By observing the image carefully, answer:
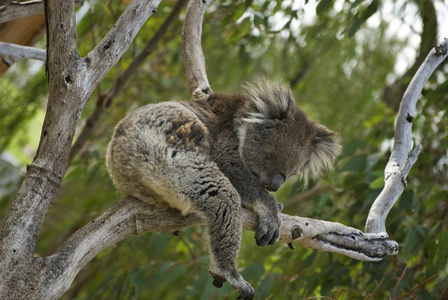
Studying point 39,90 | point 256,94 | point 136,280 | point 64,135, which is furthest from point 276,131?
point 39,90

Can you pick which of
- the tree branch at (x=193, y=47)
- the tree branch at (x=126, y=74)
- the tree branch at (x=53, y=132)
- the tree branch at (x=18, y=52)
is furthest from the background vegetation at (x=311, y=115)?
the tree branch at (x=53, y=132)

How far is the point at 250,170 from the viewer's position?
2562mm

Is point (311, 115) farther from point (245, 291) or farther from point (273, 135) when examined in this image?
point (245, 291)

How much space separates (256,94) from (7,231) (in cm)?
143

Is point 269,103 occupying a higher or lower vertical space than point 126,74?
higher

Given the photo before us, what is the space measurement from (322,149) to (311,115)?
6.61ft

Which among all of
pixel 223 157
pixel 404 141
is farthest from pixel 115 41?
pixel 404 141

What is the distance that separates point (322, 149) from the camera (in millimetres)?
2840

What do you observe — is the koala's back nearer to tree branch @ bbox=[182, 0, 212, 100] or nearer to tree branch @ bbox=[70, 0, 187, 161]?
tree branch @ bbox=[182, 0, 212, 100]

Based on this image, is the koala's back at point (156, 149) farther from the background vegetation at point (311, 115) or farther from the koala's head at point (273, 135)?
the background vegetation at point (311, 115)

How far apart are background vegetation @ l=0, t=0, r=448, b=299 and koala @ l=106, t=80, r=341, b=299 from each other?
68cm

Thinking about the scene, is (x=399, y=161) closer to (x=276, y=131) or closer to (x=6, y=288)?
(x=276, y=131)

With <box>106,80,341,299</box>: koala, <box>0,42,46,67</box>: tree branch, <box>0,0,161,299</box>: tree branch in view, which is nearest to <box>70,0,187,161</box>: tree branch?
<box>0,42,46,67</box>: tree branch

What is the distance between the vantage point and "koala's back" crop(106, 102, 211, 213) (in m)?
2.19
